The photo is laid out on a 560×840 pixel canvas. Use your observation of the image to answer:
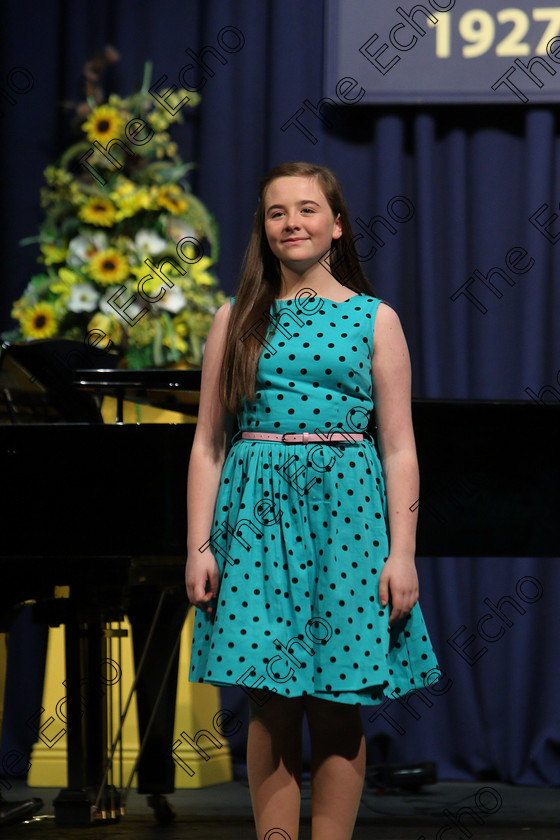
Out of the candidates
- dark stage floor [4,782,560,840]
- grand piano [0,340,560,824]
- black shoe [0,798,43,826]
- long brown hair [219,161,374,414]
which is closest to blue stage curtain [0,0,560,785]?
dark stage floor [4,782,560,840]

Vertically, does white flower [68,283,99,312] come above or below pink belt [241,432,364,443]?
above

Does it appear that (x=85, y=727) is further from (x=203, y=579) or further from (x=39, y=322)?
(x=39, y=322)

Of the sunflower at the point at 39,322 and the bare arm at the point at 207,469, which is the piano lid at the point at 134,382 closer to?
the bare arm at the point at 207,469

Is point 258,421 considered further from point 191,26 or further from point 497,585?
point 191,26

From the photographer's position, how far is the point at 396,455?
1.64 metres

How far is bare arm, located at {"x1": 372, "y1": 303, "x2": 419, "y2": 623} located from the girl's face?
0.15 meters

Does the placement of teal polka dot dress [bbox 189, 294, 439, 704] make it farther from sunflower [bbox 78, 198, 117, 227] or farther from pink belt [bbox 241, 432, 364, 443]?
sunflower [bbox 78, 198, 117, 227]

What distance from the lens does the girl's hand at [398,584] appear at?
5.20ft

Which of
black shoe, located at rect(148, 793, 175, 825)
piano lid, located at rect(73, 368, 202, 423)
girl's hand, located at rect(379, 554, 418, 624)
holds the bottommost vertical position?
black shoe, located at rect(148, 793, 175, 825)

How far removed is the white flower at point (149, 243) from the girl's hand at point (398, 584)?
1469 mm

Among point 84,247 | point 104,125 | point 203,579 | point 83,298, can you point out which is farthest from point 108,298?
point 203,579

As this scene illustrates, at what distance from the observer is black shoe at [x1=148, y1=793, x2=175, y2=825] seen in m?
2.54

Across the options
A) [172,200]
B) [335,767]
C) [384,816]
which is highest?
[172,200]

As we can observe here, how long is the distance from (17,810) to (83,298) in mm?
1262
